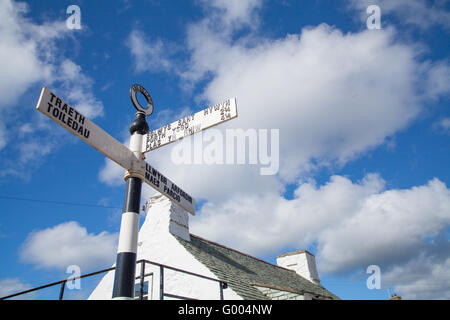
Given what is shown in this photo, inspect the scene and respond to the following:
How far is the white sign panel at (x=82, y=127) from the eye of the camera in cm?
380

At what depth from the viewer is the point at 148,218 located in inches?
456

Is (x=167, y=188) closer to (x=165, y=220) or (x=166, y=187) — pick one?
(x=166, y=187)

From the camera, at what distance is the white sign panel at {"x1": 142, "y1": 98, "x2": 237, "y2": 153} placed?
4.82 meters

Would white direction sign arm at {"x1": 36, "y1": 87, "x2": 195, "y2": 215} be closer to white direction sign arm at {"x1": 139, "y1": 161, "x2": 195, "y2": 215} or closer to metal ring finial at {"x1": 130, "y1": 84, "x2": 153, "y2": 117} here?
white direction sign arm at {"x1": 139, "y1": 161, "x2": 195, "y2": 215}

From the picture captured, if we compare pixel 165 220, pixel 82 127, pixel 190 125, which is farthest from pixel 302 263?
pixel 82 127

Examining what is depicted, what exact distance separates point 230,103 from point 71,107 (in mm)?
2215

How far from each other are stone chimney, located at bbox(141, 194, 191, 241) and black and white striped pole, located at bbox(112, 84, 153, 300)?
6.39 metres

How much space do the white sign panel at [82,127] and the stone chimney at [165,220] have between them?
6.74 metres

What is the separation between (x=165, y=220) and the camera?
36.4ft

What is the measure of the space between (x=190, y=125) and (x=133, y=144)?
37.3 inches

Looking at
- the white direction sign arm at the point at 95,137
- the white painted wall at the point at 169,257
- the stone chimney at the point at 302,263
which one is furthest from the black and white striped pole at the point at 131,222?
the stone chimney at the point at 302,263

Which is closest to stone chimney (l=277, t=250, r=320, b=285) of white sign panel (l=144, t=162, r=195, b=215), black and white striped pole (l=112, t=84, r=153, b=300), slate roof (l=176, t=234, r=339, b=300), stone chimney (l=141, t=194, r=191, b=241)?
slate roof (l=176, t=234, r=339, b=300)
